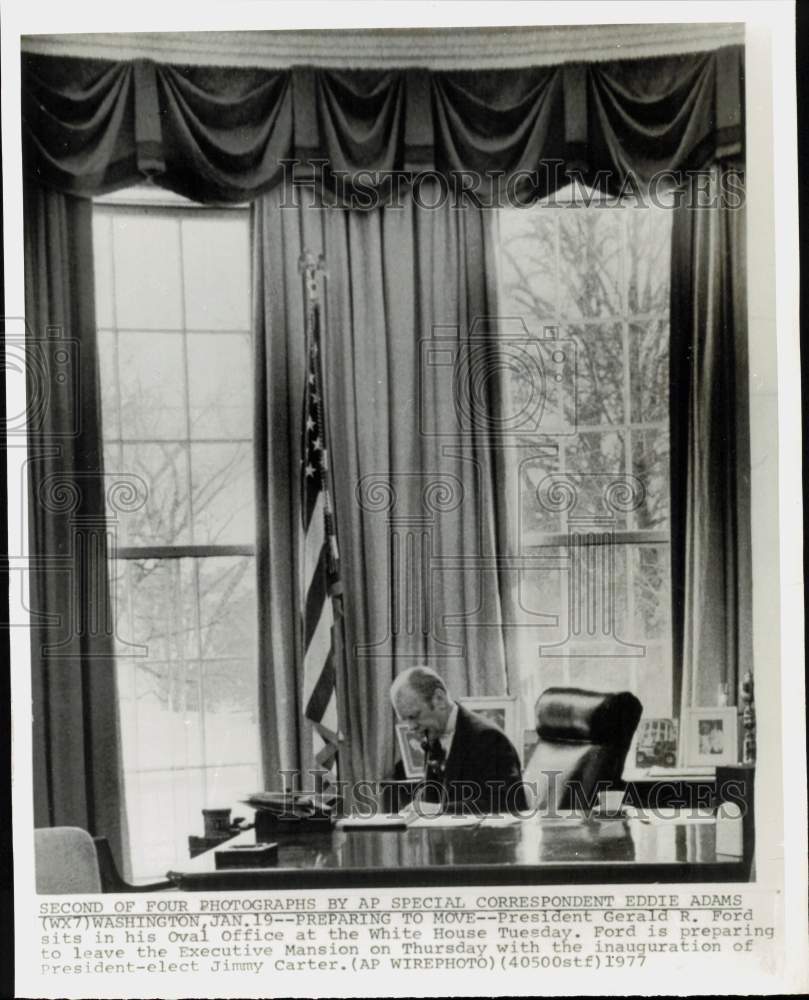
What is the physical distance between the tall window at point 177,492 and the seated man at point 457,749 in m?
0.49

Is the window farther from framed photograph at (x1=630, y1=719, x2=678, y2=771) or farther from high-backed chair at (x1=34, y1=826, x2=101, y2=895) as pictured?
high-backed chair at (x1=34, y1=826, x2=101, y2=895)

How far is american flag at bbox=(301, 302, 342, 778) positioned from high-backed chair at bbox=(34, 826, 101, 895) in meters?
0.69

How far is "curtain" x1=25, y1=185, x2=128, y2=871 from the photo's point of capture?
2871mm

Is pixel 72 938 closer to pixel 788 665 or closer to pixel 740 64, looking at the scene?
pixel 788 665

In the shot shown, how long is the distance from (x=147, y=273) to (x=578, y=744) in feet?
5.92

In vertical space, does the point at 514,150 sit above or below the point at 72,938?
above

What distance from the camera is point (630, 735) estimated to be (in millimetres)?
3107

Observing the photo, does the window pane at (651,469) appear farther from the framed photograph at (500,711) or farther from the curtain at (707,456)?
the framed photograph at (500,711)

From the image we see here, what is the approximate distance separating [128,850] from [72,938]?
330mm

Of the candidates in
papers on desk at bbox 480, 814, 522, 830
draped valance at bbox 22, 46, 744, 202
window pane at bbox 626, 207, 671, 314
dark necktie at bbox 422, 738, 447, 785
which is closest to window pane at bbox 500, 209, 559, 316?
draped valance at bbox 22, 46, 744, 202

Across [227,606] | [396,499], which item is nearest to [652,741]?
[396,499]

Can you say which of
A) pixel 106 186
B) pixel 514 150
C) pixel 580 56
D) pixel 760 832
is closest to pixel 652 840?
pixel 760 832

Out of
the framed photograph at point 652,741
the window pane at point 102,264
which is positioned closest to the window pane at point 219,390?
the window pane at point 102,264

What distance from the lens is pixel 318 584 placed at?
3176 millimetres
